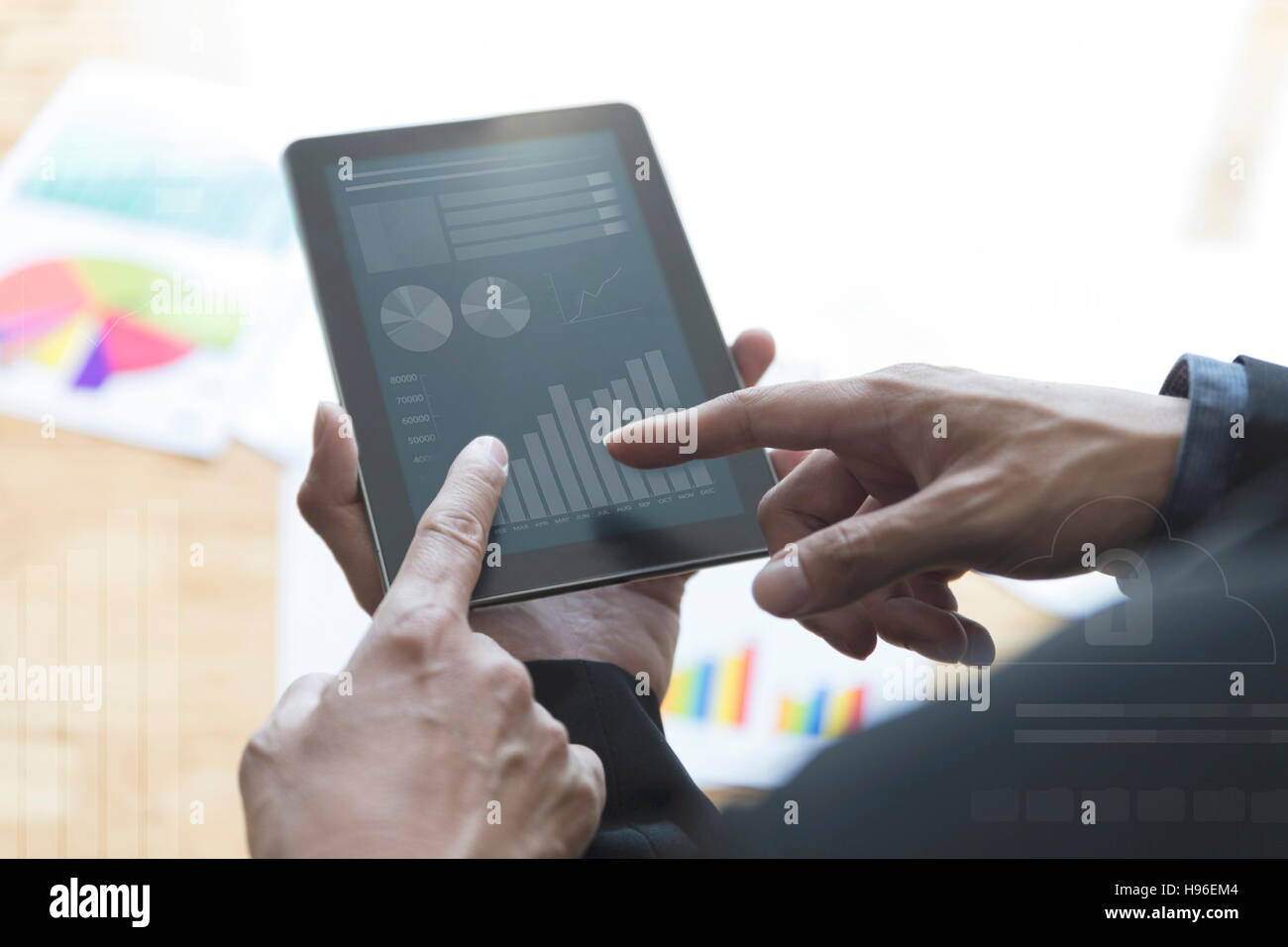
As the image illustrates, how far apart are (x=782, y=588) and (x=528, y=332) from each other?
9.1 inches

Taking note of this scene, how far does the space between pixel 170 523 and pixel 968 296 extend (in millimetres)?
752

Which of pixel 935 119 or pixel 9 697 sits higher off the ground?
pixel 935 119

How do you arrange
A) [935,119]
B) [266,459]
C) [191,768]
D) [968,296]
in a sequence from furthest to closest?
[935,119], [968,296], [266,459], [191,768]

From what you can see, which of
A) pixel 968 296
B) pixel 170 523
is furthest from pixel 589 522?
pixel 968 296

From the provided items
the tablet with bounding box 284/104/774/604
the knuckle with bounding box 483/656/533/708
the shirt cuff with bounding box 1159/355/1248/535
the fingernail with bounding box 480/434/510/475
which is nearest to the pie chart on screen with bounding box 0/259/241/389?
the tablet with bounding box 284/104/774/604

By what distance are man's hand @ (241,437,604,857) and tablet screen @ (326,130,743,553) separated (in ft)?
0.32

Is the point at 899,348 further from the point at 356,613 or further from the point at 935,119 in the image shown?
the point at 356,613

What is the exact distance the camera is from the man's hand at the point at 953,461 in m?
0.49

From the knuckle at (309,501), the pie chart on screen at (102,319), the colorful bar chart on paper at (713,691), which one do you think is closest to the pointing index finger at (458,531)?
the knuckle at (309,501)

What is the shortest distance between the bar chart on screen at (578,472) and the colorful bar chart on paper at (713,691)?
0.87ft

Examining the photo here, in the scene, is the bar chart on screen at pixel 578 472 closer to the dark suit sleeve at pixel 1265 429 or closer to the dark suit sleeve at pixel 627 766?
the dark suit sleeve at pixel 627 766

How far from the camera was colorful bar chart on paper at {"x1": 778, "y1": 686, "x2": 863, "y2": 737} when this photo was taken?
0.80 m

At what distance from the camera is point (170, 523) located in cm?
88

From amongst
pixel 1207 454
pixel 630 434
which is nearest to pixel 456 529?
pixel 630 434
